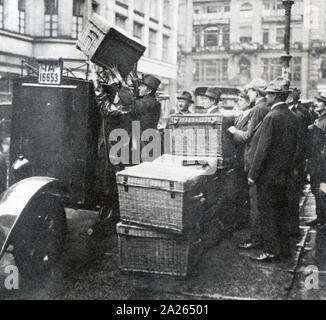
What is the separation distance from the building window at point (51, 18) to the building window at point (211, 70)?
3767 centimetres

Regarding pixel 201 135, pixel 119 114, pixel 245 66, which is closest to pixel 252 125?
pixel 201 135

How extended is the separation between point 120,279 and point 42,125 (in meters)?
2.64

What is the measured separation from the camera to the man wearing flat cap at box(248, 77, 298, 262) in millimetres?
5559

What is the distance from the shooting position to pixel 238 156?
713cm

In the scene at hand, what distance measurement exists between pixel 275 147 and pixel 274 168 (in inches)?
→ 10.2

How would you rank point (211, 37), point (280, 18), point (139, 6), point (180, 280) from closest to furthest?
1. point (180, 280)
2. point (139, 6)
3. point (280, 18)
4. point (211, 37)

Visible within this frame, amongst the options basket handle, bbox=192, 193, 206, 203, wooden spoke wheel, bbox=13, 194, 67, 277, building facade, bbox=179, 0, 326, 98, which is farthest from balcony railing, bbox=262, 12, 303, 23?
wooden spoke wheel, bbox=13, 194, 67, 277

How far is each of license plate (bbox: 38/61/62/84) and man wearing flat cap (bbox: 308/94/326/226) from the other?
4.37m

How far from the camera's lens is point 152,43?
3659 cm

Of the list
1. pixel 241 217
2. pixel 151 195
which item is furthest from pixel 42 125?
pixel 241 217

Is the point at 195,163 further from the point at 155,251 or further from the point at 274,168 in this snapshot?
the point at 155,251

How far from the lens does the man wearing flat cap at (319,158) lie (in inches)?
304

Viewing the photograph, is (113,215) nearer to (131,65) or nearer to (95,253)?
(95,253)

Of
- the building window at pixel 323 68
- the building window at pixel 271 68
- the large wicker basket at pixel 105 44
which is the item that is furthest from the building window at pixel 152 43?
the large wicker basket at pixel 105 44
